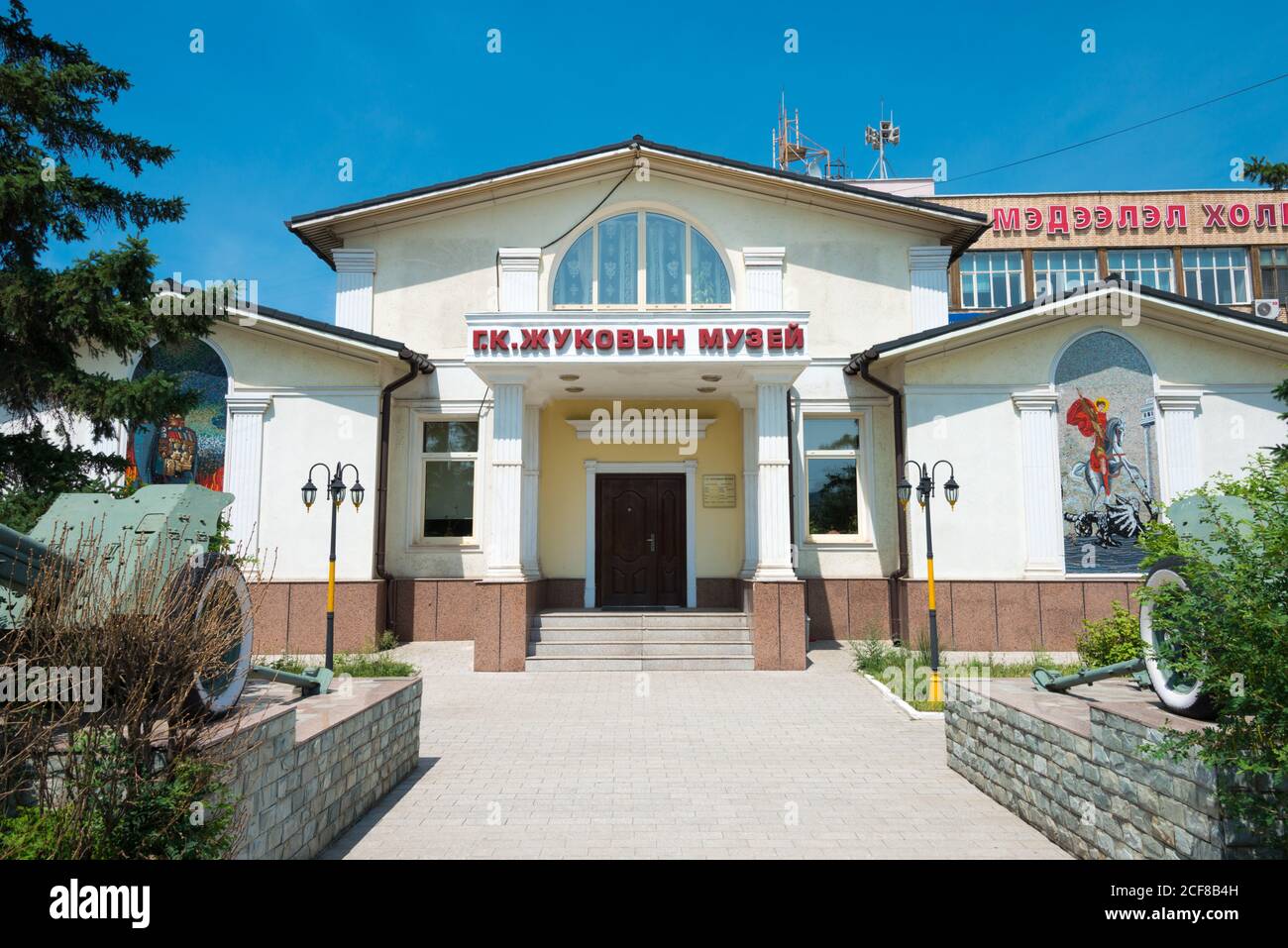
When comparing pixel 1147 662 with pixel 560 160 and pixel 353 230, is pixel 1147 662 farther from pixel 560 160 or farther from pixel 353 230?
pixel 353 230

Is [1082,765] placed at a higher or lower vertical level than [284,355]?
lower

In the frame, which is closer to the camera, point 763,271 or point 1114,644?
point 1114,644

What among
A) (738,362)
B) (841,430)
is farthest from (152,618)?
(841,430)

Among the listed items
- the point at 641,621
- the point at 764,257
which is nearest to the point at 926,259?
the point at 764,257

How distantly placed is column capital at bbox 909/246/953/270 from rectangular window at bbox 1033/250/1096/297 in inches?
1020

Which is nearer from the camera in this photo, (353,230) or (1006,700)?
(1006,700)

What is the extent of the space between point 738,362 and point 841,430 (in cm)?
338

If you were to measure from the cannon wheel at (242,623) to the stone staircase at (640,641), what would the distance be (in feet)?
23.7

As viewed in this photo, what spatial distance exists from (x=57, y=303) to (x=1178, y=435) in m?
15.7

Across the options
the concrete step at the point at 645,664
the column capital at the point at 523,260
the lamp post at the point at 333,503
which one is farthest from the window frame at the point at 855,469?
the lamp post at the point at 333,503

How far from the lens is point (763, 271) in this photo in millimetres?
14555

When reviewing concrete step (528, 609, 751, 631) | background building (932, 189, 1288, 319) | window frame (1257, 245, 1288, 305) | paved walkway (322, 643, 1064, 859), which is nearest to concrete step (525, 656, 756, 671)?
concrete step (528, 609, 751, 631)

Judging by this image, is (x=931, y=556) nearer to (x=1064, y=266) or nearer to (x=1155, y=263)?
(x=1064, y=266)
